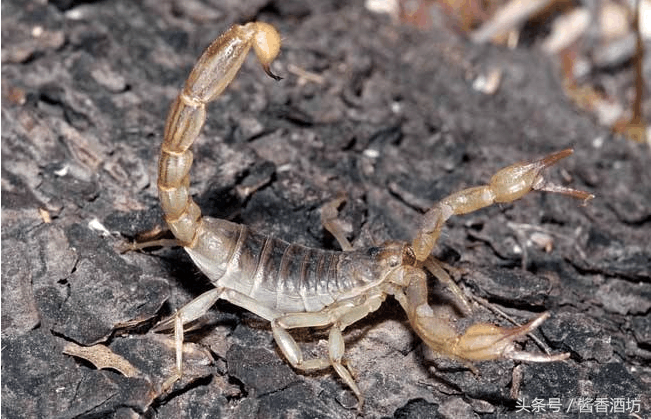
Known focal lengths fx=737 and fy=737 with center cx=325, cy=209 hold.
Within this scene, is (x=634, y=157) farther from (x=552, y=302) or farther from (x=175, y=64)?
(x=175, y=64)

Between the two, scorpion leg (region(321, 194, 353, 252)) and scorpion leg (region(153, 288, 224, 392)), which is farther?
scorpion leg (region(321, 194, 353, 252))

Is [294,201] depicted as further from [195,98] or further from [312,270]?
[195,98]

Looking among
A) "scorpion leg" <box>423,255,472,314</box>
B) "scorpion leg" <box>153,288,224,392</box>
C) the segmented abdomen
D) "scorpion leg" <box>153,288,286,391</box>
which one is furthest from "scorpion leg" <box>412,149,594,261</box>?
"scorpion leg" <box>153,288,224,392</box>

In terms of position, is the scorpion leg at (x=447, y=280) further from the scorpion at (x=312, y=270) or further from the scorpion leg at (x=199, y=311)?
the scorpion leg at (x=199, y=311)

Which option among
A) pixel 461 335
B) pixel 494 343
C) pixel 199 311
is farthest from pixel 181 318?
pixel 494 343

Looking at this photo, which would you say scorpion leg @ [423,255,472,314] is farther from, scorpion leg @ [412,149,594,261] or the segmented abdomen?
the segmented abdomen

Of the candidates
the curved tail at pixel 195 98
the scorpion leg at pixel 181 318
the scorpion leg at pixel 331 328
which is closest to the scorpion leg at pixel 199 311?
the scorpion leg at pixel 181 318
